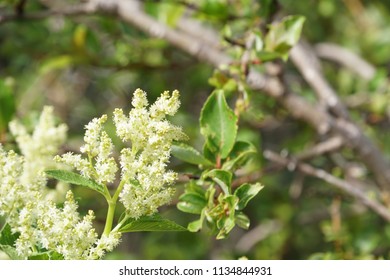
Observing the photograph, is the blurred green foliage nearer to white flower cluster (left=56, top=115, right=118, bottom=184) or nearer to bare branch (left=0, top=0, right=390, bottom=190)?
bare branch (left=0, top=0, right=390, bottom=190)

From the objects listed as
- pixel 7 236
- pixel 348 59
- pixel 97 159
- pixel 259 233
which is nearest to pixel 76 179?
pixel 97 159

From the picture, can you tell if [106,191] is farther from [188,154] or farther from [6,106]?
[6,106]

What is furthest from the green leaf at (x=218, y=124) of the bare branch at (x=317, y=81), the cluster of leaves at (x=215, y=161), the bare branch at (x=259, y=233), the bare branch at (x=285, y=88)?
the bare branch at (x=259, y=233)

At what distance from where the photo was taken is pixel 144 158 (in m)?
0.68

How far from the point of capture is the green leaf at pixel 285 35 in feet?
3.46

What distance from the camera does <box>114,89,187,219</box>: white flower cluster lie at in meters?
0.68

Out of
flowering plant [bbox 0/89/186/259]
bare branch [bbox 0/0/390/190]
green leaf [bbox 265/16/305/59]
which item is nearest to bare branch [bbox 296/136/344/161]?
bare branch [bbox 0/0/390/190]

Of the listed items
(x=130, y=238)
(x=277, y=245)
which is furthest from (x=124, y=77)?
(x=277, y=245)

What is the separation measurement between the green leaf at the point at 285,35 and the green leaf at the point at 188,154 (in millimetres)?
276

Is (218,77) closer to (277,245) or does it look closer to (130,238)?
(277,245)

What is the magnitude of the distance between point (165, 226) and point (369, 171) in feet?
2.88

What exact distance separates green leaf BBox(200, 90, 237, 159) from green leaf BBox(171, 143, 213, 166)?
21mm

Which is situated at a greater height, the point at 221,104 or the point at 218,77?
the point at 218,77

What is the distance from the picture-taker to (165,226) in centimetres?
73
